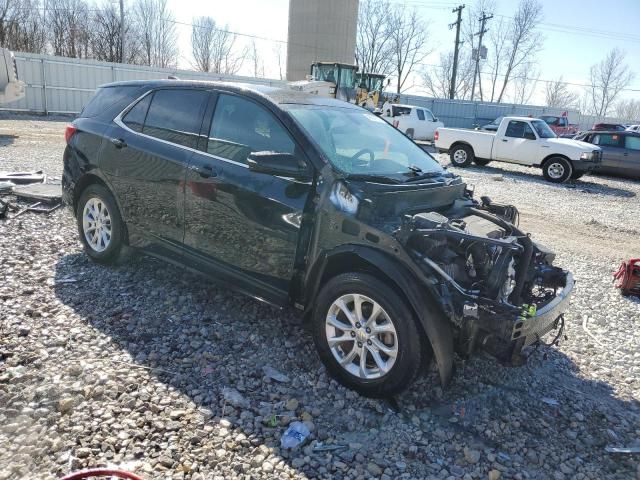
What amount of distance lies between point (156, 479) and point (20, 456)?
0.72 meters

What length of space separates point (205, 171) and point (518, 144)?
46.5 feet

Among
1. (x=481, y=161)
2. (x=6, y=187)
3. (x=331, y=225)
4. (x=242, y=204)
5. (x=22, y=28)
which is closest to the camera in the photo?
(x=331, y=225)

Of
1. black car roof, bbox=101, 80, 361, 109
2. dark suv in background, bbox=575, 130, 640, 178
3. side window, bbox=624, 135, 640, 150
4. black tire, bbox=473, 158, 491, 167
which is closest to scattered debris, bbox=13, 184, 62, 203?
black car roof, bbox=101, 80, 361, 109

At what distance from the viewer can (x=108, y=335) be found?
3.90 m

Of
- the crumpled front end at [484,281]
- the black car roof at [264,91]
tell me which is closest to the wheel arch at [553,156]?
the black car roof at [264,91]

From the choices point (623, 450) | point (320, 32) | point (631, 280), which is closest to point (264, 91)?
point (623, 450)

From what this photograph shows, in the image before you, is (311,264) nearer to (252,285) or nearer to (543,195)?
(252,285)

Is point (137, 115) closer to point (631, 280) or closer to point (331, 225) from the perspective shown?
point (331, 225)

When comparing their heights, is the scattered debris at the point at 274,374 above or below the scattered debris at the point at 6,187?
below

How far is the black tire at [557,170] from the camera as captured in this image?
15.3 metres

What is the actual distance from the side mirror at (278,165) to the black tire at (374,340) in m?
0.78

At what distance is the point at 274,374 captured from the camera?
358cm

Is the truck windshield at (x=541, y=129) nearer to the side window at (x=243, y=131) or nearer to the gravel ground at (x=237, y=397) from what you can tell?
the gravel ground at (x=237, y=397)

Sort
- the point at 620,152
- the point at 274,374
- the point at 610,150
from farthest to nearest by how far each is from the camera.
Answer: the point at 610,150, the point at 620,152, the point at 274,374
